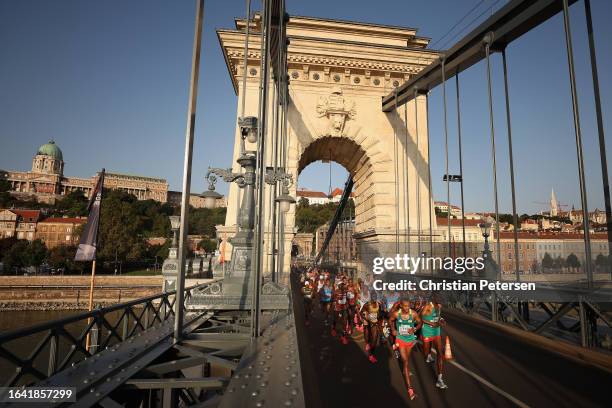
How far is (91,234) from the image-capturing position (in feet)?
39.7

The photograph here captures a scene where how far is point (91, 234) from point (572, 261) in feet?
50.4

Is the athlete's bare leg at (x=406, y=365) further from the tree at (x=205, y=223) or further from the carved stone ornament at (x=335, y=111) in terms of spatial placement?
the tree at (x=205, y=223)

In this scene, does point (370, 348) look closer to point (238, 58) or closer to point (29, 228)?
point (238, 58)

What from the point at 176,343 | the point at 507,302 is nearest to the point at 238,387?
the point at 176,343

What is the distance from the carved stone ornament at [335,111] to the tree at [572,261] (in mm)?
11368

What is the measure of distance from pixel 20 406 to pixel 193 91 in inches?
127

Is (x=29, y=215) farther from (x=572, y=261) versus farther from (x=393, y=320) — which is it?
(x=572, y=261)

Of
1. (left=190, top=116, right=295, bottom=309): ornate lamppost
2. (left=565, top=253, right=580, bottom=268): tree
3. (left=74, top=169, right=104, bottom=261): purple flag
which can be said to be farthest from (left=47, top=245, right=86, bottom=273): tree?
(left=565, top=253, right=580, bottom=268): tree

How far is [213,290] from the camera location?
5.83 meters

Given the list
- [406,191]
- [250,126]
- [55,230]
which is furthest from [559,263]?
[55,230]

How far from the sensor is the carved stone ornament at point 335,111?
1745cm

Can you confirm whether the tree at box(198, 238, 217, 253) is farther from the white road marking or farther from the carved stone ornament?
the white road marking

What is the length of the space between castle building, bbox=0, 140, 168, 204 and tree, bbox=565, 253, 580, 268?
395 ft

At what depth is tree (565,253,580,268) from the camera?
880 cm
